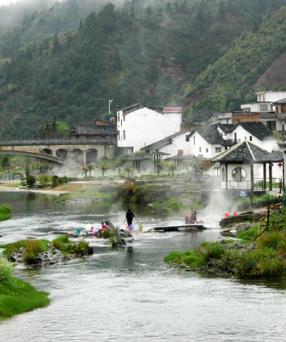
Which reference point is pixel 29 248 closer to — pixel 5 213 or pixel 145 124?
pixel 5 213

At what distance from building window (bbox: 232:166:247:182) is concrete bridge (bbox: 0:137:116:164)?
76594 millimetres

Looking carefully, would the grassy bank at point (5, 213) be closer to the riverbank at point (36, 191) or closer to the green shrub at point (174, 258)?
the riverbank at point (36, 191)

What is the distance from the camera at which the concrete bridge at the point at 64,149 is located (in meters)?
151

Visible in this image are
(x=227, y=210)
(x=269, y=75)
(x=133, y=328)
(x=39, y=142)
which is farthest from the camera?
(x=269, y=75)

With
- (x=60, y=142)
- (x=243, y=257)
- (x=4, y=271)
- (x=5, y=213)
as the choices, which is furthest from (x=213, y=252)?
(x=60, y=142)

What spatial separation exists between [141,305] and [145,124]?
107713mm

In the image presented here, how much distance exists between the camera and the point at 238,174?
7694 centimetres

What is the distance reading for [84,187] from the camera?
106 meters

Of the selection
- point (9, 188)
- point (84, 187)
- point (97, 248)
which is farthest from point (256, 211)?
point (9, 188)

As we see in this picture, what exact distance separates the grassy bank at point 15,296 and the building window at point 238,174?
126 feet

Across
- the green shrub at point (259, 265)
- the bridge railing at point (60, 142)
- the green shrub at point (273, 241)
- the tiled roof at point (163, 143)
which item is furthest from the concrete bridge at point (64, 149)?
the green shrub at point (259, 265)

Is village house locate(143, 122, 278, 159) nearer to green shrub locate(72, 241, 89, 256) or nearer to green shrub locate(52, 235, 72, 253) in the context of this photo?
green shrub locate(52, 235, 72, 253)

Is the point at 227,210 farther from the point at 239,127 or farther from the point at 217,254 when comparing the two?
the point at 239,127

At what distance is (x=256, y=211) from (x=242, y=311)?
91.8 ft
